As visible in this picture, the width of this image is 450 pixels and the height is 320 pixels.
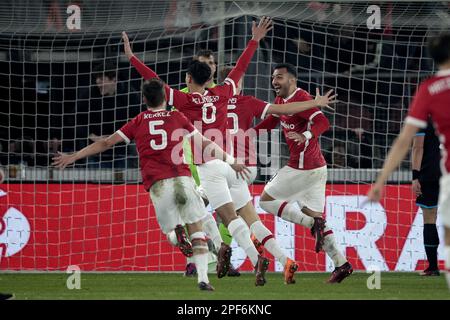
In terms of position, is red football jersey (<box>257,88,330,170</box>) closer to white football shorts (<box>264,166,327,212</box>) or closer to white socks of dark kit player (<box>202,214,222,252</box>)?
white football shorts (<box>264,166,327,212</box>)

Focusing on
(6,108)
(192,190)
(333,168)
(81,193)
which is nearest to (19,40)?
(6,108)

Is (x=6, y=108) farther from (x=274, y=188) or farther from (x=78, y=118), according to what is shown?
(x=274, y=188)

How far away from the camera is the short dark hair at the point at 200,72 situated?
9.66m

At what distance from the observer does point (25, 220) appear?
12.4m

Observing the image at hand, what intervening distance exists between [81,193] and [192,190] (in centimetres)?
374

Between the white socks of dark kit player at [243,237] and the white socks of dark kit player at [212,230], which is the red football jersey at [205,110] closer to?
the white socks of dark kit player at [243,237]

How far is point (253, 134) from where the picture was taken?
10875mm

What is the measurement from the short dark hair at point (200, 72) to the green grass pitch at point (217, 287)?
1877 mm

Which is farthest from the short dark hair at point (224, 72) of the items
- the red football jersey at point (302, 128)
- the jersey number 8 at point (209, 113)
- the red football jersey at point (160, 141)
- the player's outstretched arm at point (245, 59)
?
the red football jersey at point (160, 141)

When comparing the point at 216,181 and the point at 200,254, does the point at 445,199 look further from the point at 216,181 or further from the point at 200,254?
the point at 216,181

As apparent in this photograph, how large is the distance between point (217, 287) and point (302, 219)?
1.27m

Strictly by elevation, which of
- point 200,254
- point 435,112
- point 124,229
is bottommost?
point 200,254

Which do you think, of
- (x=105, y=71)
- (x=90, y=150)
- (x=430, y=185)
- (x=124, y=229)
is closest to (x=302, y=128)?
(x=430, y=185)

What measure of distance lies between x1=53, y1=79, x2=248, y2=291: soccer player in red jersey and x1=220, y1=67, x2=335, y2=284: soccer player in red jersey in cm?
94
